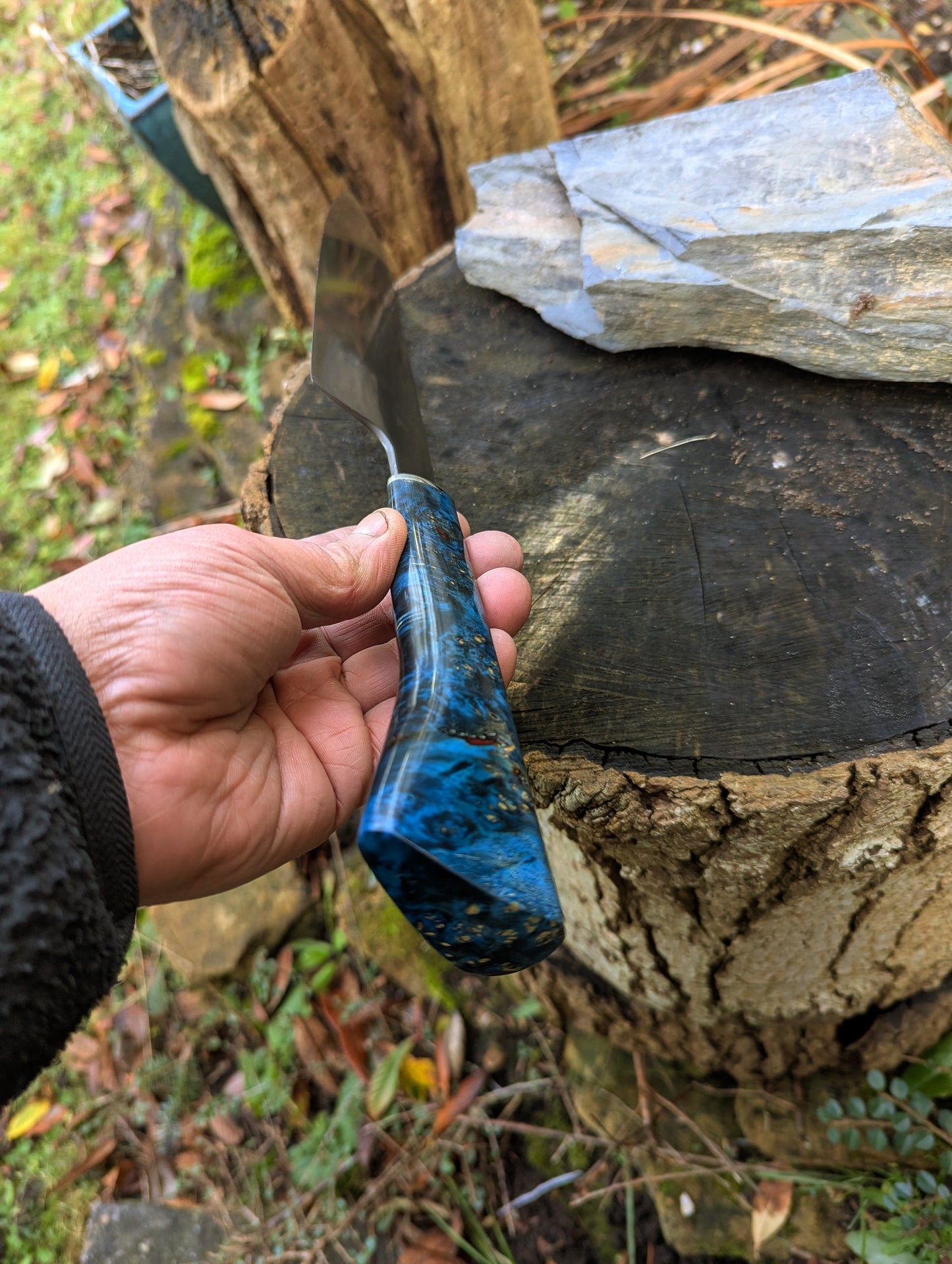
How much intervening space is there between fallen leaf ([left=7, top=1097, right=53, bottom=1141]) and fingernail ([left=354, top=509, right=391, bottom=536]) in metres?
2.13

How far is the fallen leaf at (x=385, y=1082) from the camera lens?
2.09 m

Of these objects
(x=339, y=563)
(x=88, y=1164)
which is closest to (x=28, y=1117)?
(x=88, y=1164)

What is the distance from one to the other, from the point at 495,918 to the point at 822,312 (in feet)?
3.83

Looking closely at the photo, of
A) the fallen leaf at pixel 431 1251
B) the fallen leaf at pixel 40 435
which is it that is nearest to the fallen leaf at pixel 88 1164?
the fallen leaf at pixel 431 1251

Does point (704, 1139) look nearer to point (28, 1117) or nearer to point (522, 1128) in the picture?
point (522, 1128)

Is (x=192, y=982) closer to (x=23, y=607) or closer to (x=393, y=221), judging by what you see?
(x=23, y=607)

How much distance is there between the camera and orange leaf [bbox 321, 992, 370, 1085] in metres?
2.18

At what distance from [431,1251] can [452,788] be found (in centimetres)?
154

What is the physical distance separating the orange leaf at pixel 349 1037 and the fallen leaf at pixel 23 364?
10.2 feet

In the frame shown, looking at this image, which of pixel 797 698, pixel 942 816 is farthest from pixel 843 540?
pixel 942 816

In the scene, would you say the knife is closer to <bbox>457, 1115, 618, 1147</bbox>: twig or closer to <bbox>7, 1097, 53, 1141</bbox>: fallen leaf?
<bbox>457, 1115, 618, 1147</bbox>: twig

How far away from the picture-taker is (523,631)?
1334 millimetres

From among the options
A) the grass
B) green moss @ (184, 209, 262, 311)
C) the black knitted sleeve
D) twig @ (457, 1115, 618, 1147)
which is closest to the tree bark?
green moss @ (184, 209, 262, 311)

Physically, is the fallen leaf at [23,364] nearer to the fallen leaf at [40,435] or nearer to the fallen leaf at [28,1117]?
the fallen leaf at [40,435]
